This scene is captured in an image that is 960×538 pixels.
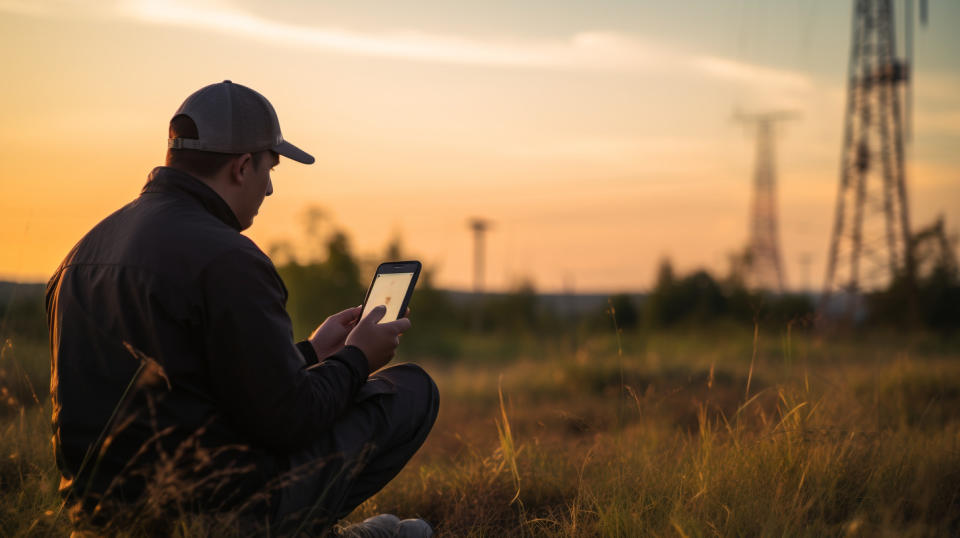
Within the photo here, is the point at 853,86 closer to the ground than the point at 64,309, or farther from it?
farther from it

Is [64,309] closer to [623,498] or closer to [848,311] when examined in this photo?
[623,498]

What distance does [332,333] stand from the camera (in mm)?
3215

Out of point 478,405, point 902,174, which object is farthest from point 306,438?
point 902,174

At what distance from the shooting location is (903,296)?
26938mm

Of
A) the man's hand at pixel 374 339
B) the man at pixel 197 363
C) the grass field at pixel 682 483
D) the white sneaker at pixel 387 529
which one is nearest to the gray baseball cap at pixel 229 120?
the man at pixel 197 363

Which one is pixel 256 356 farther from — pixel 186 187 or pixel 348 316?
pixel 348 316

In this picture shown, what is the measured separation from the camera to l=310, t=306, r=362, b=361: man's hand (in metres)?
3.20

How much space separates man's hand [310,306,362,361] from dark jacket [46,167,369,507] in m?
0.66

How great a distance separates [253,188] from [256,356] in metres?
0.72

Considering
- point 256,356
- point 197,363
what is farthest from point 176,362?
point 256,356

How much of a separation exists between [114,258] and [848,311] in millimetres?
27711

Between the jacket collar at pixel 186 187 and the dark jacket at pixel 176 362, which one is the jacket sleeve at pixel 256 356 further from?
the jacket collar at pixel 186 187

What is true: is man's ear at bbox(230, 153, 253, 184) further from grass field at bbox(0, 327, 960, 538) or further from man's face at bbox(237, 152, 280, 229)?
grass field at bbox(0, 327, 960, 538)

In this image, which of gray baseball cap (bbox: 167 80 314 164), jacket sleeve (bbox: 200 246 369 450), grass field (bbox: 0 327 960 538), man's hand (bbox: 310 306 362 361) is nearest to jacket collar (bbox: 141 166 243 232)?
gray baseball cap (bbox: 167 80 314 164)
